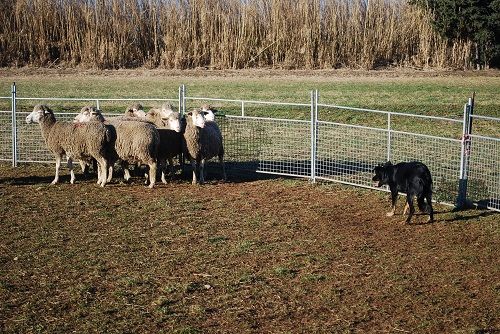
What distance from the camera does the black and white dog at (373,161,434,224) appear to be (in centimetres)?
1183

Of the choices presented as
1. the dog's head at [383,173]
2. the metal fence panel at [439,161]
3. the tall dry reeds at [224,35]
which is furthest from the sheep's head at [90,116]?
the tall dry reeds at [224,35]

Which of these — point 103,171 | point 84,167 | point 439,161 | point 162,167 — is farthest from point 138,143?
point 439,161

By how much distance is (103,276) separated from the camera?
941 centimetres

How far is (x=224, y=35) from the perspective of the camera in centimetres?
3653

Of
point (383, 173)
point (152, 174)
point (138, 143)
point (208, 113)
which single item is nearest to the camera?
point (383, 173)

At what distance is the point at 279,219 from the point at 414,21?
26.6 meters

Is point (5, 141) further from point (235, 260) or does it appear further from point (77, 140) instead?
point (235, 260)

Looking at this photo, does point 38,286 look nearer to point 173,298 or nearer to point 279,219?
point 173,298

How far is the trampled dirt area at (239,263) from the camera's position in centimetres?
811

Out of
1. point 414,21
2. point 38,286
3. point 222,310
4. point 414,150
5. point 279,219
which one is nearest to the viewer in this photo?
→ point 222,310

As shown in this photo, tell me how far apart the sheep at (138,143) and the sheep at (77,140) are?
253 mm

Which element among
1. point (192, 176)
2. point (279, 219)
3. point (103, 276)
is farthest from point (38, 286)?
point (192, 176)

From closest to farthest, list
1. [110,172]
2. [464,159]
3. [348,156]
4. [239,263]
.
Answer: [239,263], [464,159], [110,172], [348,156]

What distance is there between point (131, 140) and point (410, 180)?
5.38 m
